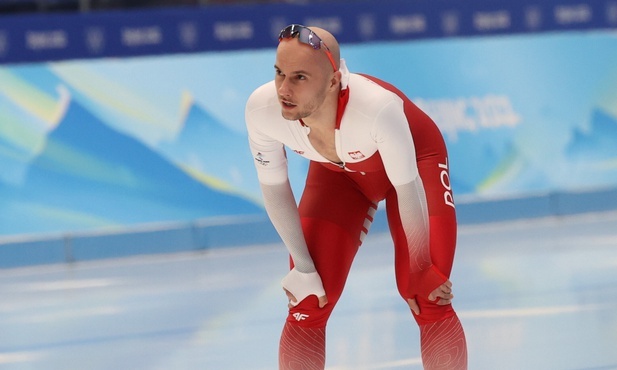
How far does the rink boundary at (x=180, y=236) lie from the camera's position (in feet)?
21.5

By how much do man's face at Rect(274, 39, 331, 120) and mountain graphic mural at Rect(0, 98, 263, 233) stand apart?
12.8 feet

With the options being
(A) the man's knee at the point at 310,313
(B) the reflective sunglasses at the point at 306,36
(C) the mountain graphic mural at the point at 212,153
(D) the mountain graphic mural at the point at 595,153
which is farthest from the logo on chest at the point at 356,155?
(D) the mountain graphic mural at the point at 595,153

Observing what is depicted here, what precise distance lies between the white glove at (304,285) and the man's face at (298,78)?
1.72 ft

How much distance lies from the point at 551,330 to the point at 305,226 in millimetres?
1640

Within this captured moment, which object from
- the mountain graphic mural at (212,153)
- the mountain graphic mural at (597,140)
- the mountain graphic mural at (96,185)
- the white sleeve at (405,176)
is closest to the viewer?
the white sleeve at (405,176)

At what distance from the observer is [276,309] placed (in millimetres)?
5148

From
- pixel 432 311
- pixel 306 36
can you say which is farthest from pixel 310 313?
pixel 306 36

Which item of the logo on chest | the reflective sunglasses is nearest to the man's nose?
the reflective sunglasses

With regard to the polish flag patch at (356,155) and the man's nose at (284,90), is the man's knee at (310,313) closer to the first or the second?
the polish flag patch at (356,155)

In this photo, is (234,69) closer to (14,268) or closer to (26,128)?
(26,128)

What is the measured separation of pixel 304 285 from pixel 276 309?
205cm

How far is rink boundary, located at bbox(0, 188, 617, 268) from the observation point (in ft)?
21.5

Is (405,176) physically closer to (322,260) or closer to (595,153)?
(322,260)

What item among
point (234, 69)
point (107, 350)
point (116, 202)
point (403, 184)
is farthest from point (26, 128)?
point (403, 184)
